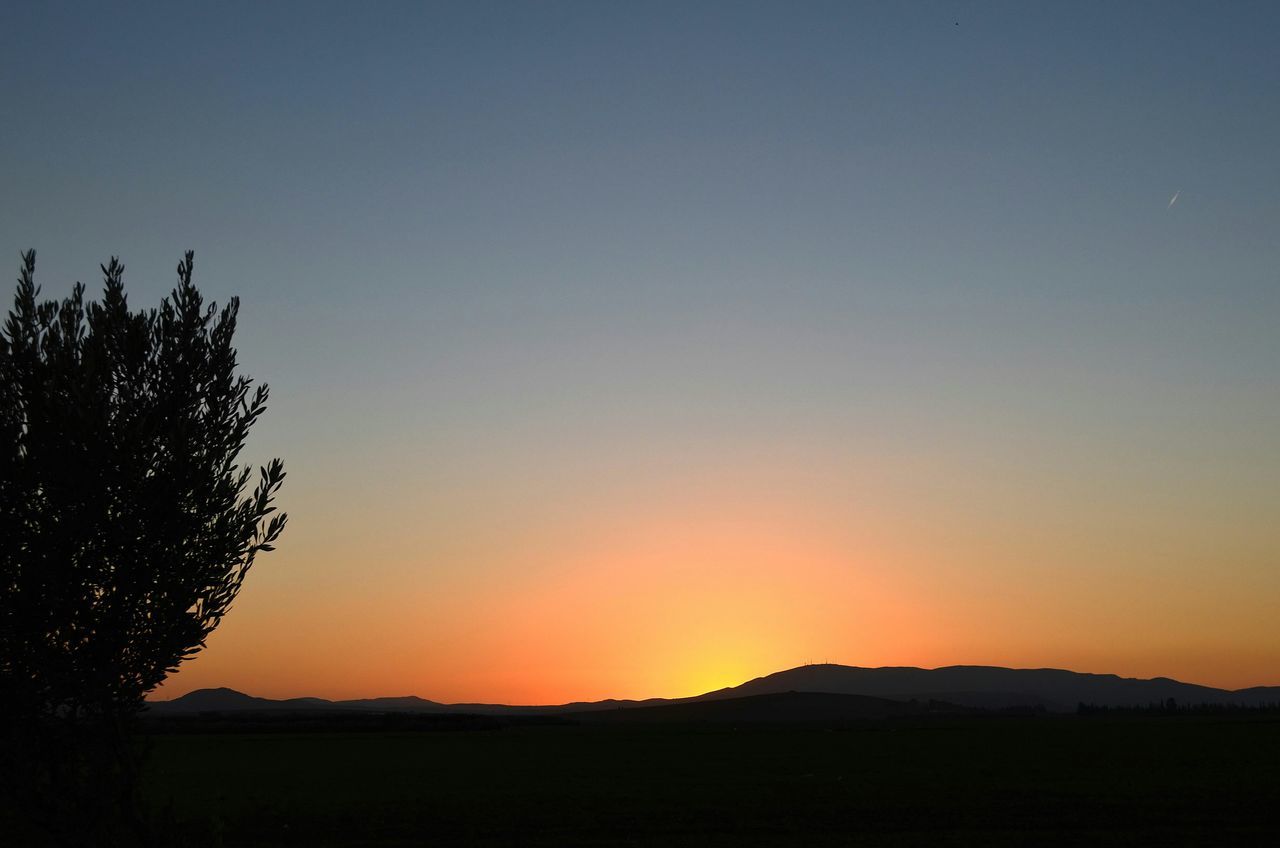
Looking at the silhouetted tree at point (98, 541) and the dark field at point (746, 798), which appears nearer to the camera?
the silhouetted tree at point (98, 541)

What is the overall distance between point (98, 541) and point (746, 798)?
33.2 m

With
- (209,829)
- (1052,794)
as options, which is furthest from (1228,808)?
(209,829)

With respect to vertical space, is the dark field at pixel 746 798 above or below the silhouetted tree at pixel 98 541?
below

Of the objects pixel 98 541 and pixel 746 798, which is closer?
pixel 98 541

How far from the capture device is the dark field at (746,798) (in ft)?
112

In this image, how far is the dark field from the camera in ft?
112

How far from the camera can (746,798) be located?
4453 centimetres

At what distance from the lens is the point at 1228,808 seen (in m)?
38.2

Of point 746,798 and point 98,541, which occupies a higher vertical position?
point 98,541

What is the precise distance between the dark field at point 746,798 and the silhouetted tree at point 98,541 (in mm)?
1515

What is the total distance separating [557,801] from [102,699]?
29428mm

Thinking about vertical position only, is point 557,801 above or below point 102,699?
below

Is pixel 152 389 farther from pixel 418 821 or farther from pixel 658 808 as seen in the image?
pixel 658 808

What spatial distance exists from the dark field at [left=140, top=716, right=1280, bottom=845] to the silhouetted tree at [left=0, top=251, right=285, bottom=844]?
59.7 inches
